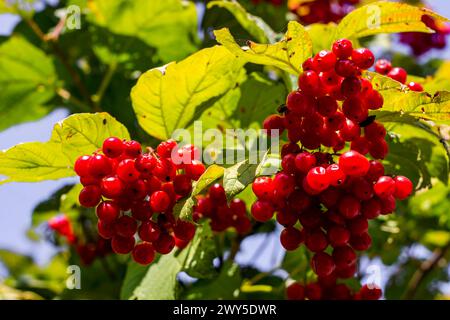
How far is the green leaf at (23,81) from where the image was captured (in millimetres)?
2578

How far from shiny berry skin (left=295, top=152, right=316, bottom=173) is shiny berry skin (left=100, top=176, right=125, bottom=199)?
0.39 m

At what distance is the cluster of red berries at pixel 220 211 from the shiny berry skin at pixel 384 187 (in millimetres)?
538

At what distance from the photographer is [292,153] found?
1.35m

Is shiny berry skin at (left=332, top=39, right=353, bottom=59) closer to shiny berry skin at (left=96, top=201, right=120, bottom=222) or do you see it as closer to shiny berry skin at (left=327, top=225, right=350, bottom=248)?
shiny berry skin at (left=327, top=225, right=350, bottom=248)

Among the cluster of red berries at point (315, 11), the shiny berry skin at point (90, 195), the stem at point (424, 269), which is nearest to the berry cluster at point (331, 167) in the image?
the shiny berry skin at point (90, 195)

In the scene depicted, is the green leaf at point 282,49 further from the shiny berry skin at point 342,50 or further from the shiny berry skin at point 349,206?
the shiny berry skin at point 349,206

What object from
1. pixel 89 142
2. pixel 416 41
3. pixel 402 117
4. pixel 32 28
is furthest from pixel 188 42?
pixel 416 41

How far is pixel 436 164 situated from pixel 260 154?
665 mm

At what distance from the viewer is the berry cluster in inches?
50.8

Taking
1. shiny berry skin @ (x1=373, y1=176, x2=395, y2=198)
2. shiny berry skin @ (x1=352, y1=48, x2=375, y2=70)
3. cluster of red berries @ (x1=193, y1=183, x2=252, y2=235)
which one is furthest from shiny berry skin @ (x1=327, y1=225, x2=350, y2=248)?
cluster of red berries @ (x1=193, y1=183, x2=252, y2=235)

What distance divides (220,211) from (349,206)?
61 cm

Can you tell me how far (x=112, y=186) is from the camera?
1.30 meters

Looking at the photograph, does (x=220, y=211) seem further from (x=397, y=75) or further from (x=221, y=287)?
(x=397, y=75)
